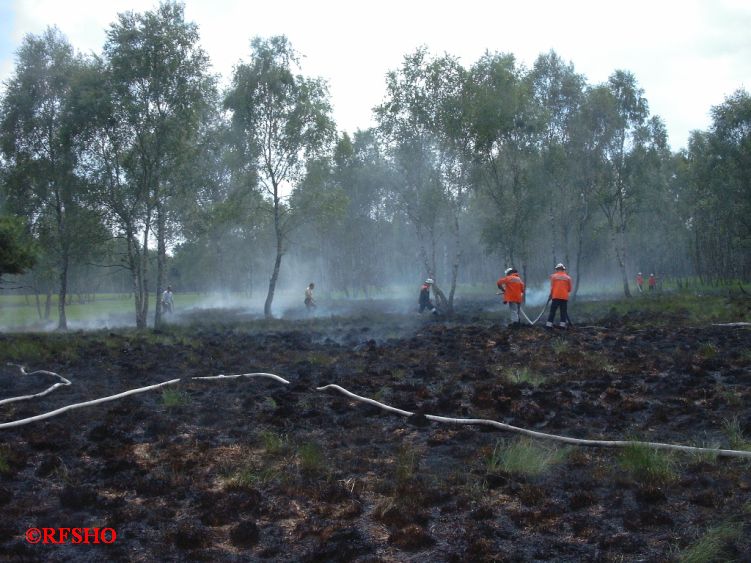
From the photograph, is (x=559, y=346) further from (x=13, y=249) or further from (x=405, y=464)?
(x=13, y=249)

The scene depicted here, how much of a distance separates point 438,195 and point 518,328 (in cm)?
2000

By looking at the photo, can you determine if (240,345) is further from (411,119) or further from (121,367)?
(411,119)

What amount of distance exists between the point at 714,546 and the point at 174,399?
7.51 m

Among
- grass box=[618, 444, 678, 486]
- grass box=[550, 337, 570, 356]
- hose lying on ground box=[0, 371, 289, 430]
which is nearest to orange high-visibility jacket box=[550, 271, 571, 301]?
grass box=[550, 337, 570, 356]

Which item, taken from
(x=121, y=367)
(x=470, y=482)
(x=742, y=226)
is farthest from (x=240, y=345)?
(x=742, y=226)

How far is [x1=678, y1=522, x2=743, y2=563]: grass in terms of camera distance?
13.7 ft

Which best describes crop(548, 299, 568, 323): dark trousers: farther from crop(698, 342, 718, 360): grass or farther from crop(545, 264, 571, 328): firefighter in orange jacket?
crop(698, 342, 718, 360): grass

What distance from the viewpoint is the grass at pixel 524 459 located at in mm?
6168

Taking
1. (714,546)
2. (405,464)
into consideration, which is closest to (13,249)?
(405,464)

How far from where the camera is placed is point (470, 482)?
6.01 m

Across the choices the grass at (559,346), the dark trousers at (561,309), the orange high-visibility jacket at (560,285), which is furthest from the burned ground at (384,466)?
the orange high-visibility jacket at (560,285)

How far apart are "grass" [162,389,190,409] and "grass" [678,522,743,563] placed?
7.25 m

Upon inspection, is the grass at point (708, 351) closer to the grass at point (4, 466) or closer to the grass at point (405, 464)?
the grass at point (405, 464)

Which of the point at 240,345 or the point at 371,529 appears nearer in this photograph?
the point at 371,529
